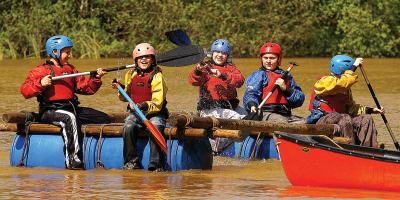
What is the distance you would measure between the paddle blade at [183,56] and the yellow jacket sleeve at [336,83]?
1424mm

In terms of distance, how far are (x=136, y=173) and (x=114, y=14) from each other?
35.0 meters

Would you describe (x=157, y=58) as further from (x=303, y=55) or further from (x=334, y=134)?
(x=303, y=55)

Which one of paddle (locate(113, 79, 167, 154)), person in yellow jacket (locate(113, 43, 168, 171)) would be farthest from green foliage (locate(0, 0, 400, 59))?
paddle (locate(113, 79, 167, 154))

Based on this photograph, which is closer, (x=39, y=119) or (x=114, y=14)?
(x=39, y=119)

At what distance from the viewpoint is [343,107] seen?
14477 mm

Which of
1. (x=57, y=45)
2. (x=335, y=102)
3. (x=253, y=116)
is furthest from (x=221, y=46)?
(x=57, y=45)

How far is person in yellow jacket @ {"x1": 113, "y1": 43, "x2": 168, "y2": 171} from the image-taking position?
13.5 m

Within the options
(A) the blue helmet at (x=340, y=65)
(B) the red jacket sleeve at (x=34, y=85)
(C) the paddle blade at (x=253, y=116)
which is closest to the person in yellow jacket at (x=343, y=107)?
(A) the blue helmet at (x=340, y=65)

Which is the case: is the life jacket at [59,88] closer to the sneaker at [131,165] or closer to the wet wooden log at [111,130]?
the wet wooden log at [111,130]

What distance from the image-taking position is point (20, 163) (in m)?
14.2

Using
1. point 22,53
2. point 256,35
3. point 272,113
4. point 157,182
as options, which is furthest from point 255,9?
point 157,182

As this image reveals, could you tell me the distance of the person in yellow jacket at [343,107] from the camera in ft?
46.1

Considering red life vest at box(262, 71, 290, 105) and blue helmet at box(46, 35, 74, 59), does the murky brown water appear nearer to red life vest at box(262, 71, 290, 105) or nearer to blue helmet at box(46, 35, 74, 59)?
red life vest at box(262, 71, 290, 105)

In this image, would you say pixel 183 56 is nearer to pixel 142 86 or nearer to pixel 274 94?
pixel 142 86
